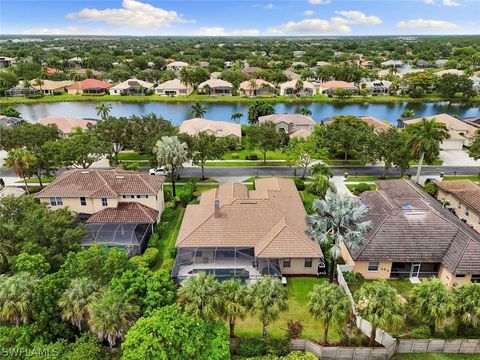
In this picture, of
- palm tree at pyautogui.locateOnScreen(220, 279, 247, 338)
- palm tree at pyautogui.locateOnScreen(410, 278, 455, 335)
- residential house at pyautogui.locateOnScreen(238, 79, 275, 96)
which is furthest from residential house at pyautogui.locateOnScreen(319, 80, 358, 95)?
palm tree at pyautogui.locateOnScreen(220, 279, 247, 338)

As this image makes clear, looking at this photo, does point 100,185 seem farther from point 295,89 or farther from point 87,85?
point 87,85

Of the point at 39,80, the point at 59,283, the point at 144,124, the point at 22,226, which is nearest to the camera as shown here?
the point at 59,283

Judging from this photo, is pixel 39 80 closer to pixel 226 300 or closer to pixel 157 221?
pixel 157 221

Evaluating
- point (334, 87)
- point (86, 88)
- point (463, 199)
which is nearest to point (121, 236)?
point (463, 199)

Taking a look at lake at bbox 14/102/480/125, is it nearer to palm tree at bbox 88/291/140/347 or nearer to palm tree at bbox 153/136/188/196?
palm tree at bbox 153/136/188/196

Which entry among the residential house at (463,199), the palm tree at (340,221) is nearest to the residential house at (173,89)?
the residential house at (463,199)

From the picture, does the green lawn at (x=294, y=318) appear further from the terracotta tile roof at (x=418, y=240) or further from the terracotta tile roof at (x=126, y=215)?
the terracotta tile roof at (x=126, y=215)

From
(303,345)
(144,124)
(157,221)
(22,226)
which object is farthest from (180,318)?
(144,124)
